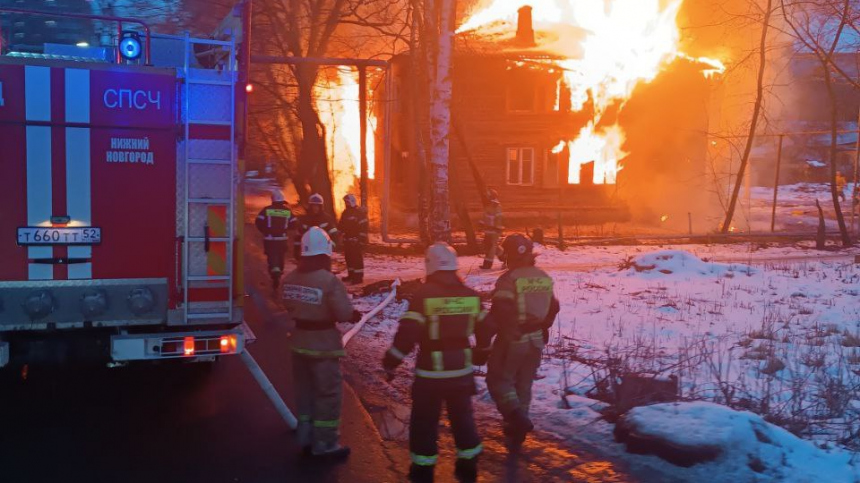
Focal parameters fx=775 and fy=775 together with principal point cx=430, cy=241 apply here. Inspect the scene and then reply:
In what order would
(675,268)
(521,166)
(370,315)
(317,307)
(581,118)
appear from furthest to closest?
(521,166) → (581,118) → (675,268) → (370,315) → (317,307)

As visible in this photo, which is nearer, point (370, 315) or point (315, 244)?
point (315, 244)

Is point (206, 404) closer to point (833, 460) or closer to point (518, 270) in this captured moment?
point (518, 270)

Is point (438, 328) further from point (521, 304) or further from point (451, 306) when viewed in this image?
point (521, 304)

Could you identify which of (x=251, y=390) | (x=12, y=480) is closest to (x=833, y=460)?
(x=251, y=390)

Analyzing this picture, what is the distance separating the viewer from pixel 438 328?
4.80m

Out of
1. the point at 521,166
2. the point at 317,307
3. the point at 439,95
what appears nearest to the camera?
the point at 317,307

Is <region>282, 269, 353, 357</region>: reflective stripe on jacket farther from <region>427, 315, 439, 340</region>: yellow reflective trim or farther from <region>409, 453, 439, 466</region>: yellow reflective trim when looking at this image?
<region>409, 453, 439, 466</region>: yellow reflective trim

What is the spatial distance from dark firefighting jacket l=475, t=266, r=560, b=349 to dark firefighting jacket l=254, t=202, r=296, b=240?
725cm

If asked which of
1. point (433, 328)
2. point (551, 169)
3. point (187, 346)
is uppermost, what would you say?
point (551, 169)

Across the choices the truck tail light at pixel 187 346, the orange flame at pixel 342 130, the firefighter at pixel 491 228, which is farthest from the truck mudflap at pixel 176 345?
the orange flame at pixel 342 130

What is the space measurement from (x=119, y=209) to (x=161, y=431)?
1.73 meters

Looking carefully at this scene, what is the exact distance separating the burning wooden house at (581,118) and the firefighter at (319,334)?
80.3 ft

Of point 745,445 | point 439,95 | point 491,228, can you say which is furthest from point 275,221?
point 745,445

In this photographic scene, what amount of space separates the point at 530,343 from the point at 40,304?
3.54m
